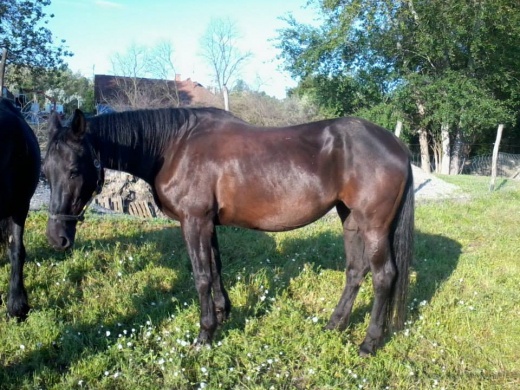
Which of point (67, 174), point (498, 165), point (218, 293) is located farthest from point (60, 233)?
point (498, 165)

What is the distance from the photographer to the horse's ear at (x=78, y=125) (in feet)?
10.0

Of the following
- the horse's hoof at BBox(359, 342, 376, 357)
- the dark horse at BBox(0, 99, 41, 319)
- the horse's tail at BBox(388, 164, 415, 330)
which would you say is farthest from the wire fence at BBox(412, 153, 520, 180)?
the dark horse at BBox(0, 99, 41, 319)

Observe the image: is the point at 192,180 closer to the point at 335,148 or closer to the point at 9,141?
the point at 335,148

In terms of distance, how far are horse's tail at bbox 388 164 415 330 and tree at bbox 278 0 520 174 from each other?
16.9 m

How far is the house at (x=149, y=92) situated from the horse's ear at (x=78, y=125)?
2510 centimetres

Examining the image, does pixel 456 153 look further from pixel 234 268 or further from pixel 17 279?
pixel 17 279

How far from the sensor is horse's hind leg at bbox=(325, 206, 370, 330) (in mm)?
3926

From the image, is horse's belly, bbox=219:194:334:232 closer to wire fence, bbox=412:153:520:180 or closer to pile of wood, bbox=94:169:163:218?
pile of wood, bbox=94:169:163:218

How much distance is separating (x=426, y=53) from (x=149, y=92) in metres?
20.0

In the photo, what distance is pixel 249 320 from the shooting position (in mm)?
3852

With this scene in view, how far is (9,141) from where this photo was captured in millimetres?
3725

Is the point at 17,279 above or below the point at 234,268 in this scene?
above

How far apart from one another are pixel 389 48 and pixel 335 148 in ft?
63.3

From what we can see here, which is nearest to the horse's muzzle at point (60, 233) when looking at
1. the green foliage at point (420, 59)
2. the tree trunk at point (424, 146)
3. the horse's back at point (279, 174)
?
the horse's back at point (279, 174)
